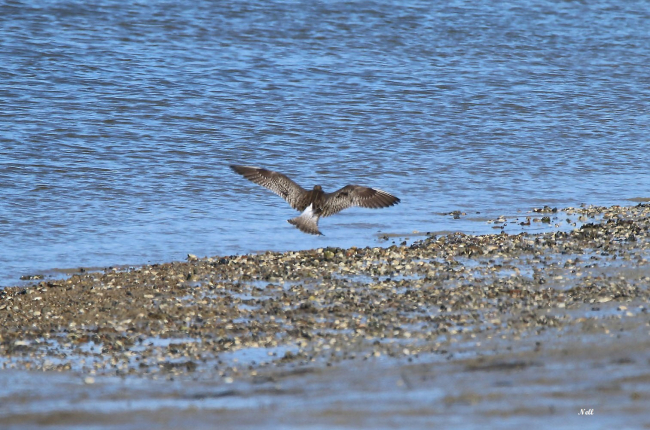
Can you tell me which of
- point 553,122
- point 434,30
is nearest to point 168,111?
point 553,122

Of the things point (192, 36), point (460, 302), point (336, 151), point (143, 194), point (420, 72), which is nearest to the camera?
point (460, 302)

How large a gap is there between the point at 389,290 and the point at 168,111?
8863 mm

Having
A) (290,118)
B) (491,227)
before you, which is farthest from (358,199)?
(290,118)

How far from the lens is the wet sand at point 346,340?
4.93 metres

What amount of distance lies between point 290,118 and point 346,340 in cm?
926

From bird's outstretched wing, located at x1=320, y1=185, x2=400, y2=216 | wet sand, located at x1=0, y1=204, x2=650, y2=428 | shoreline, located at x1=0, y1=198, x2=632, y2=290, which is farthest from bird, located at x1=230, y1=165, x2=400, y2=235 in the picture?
wet sand, located at x1=0, y1=204, x2=650, y2=428

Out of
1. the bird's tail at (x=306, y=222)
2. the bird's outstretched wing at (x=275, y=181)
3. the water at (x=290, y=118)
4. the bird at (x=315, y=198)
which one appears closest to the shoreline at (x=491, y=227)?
the water at (x=290, y=118)

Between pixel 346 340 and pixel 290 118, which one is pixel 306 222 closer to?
pixel 346 340

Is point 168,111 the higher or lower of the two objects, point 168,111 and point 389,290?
the lower

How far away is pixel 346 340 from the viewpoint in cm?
611

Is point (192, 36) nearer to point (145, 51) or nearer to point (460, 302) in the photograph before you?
point (145, 51)

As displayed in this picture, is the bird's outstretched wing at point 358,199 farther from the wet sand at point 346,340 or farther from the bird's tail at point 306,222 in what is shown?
the wet sand at point 346,340

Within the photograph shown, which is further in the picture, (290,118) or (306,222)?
(290,118)

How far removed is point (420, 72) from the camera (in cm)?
1847
